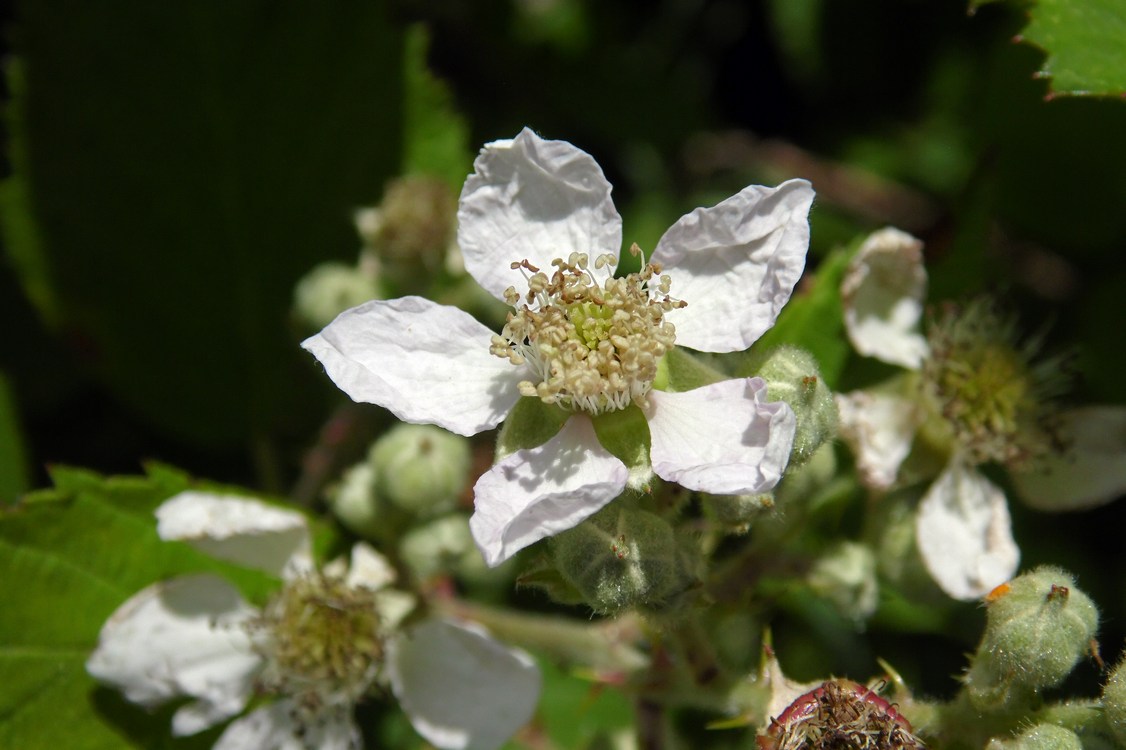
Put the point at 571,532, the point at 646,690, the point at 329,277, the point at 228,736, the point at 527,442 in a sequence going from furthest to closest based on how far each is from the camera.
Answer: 1. the point at 329,277
2. the point at 228,736
3. the point at 646,690
4. the point at 527,442
5. the point at 571,532

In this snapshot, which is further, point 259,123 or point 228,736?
point 259,123

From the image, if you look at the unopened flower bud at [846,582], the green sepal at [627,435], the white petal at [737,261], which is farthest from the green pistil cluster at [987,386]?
the green sepal at [627,435]

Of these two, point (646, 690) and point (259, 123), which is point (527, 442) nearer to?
point (646, 690)

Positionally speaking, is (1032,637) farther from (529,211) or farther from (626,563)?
(529,211)

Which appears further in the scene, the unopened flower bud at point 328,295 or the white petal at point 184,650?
the unopened flower bud at point 328,295

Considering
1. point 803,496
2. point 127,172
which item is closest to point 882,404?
point 803,496

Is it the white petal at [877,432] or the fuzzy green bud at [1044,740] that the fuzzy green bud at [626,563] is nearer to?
the fuzzy green bud at [1044,740]
